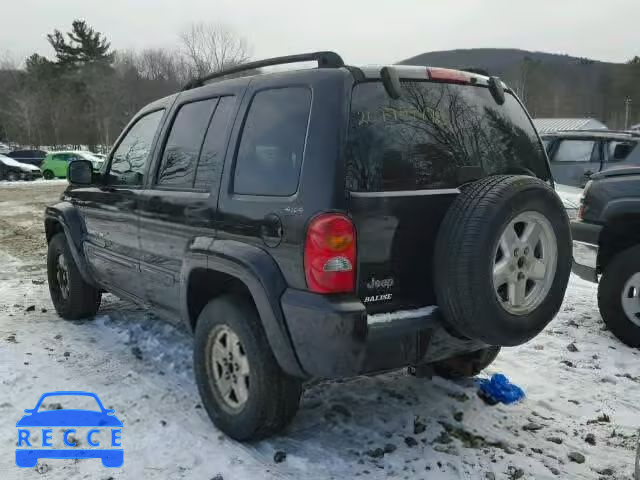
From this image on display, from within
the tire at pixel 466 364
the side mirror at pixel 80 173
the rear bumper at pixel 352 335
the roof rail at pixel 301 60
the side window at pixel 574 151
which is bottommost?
the tire at pixel 466 364

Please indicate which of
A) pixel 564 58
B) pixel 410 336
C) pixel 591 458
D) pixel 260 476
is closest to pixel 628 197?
pixel 591 458

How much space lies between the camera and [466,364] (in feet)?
12.3

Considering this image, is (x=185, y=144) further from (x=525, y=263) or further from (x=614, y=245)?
(x=614, y=245)

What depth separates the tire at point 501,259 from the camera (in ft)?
8.71

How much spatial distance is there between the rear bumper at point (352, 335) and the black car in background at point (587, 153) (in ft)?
26.8

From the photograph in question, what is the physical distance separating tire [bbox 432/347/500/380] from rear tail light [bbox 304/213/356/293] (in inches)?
55.2

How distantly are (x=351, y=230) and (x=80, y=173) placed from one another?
291 cm

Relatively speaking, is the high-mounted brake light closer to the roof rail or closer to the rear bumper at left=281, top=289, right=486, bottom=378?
the roof rail

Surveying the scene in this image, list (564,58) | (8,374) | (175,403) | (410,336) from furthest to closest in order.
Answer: (564,58), (8,374), (175,403), (410,336)

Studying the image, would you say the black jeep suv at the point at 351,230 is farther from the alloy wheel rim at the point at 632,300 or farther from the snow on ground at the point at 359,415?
the alloy wheel rim at the point at 632,300

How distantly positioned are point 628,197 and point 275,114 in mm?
3258

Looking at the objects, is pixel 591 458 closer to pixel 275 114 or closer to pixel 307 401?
pixel 307 401

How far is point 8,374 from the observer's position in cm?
405

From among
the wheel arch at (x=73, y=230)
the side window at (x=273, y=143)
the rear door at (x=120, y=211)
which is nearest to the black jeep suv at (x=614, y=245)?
the side window at (x=273, y=143)
